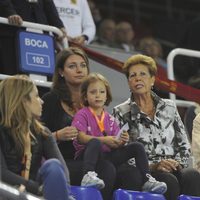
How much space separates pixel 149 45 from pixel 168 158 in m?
5.30

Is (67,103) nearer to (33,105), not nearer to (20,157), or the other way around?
(33,105)

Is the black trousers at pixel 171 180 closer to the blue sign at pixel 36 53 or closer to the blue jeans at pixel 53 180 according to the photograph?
the blue jeans at pixel 53 180

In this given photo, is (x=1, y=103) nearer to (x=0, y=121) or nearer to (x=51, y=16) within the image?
(x=0, y=121)

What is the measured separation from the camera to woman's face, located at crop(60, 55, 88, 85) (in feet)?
29.2

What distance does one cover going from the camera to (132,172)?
8.36 metres

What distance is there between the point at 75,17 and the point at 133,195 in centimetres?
319

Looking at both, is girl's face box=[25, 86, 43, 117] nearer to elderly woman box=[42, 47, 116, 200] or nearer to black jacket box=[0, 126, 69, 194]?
black jacket box=[0, 126, 69, 194]

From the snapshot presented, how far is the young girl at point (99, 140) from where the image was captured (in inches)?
322

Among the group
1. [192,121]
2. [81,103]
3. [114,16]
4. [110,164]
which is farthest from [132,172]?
[114,16]

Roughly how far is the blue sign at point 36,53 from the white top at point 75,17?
95cm

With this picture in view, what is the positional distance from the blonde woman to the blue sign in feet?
6.40

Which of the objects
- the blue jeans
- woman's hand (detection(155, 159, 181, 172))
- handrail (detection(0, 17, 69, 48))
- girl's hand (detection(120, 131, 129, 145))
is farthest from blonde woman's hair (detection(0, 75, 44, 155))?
handrail (detection(0, 17, 69, 48))

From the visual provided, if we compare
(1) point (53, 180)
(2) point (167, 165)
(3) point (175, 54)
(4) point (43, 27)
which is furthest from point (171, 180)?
(3) point (175, 54)

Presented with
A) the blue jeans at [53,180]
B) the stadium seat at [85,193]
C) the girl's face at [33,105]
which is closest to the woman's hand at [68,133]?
the stadium seat at [85,193]
